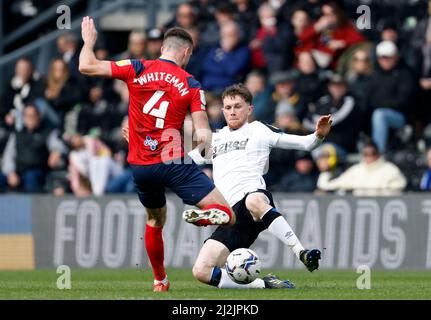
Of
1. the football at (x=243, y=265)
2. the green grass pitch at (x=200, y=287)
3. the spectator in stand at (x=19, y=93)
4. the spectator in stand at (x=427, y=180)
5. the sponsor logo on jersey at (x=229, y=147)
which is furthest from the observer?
the spectator in stand at (x=19, y=93)

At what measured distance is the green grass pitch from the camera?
11.4m

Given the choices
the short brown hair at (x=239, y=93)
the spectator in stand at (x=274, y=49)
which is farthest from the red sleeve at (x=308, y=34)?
the short brown hair at (x=239, y=93)

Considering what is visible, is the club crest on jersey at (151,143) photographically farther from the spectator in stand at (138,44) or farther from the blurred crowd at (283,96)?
the spectator in stand at (138,44)

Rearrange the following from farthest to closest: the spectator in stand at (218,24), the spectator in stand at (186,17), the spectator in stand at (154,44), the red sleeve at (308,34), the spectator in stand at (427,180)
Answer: the spectator in stand at (186,17) < the spectator in stand at (218,24) < the spectator in stand at (154,44) < the red sleeve at (308,34) < the spectator in stand at (427,180)

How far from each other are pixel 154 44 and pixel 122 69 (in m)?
9.84

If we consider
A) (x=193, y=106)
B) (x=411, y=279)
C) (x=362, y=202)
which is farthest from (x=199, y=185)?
(x=362, y=202)

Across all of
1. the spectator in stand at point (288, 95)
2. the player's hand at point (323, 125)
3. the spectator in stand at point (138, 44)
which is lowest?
the player's hand at point (323, 125)

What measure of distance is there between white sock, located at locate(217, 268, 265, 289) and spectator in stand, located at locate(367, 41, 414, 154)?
7155 mm

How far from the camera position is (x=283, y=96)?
20453mm

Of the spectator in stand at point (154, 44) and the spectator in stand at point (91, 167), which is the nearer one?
the spectator in stand at point (91, 167)

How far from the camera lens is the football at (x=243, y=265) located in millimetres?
12203

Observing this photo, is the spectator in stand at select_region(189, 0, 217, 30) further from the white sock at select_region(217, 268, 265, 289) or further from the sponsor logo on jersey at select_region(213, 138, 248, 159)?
the white sock at select_region(217, 268, 265, 289)

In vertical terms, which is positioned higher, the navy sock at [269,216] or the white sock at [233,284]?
the navy sock at [269,216]

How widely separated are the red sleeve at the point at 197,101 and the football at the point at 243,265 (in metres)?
1.58
